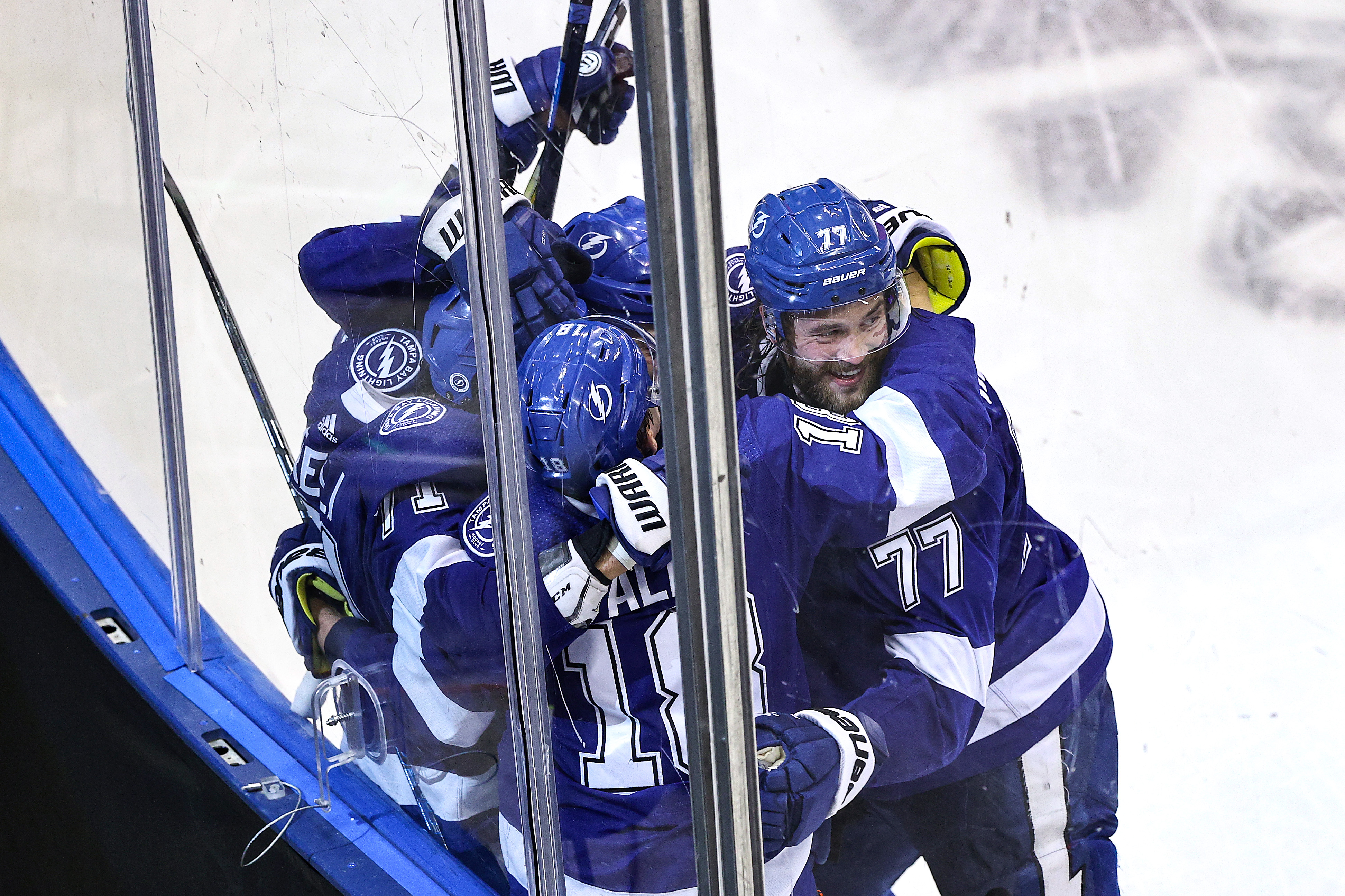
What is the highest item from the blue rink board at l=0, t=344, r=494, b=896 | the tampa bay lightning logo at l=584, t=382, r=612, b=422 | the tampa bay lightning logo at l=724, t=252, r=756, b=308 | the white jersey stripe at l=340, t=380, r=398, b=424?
the tampa bay lightning logo at l=724, t=252, r=756, b=308

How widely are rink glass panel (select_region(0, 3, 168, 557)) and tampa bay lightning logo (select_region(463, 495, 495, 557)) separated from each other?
41.8 inches

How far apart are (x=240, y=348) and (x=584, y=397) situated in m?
0.90

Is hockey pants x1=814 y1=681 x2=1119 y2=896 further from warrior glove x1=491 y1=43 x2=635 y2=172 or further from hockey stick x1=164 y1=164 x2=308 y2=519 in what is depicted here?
hockey stick x1=164 y1=164 x2=308 y2=519

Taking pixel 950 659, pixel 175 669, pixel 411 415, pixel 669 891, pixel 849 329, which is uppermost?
pixel 849 329

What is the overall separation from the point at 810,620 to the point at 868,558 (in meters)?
0.07

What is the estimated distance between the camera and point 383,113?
1.11 meters

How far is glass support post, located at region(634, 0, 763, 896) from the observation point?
2.30 feet

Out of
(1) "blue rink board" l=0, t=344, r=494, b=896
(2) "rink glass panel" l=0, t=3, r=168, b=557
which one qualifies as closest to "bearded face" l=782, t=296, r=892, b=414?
(1) "blue rink board" l=0, t=344, r=494, b=896

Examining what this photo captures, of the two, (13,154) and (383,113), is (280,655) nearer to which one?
(383,113)

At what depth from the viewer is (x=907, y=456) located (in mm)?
695

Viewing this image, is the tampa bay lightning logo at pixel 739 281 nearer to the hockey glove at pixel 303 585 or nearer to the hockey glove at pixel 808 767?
the hockey glove at pixel 808 767

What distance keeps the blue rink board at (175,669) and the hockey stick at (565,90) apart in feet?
2.65

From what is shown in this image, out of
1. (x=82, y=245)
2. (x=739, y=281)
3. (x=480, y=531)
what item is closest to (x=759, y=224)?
(x=739, y=281)

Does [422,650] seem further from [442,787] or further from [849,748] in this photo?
[849,748]
